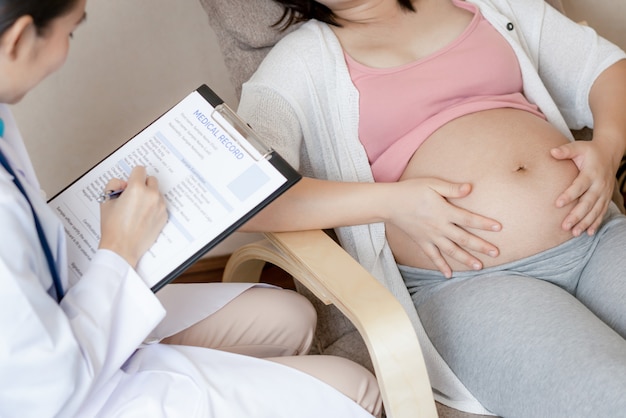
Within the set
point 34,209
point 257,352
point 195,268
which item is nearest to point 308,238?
point 257,352

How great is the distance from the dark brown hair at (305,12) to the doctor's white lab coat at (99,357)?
0.65 metres

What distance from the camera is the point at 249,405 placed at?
99cm

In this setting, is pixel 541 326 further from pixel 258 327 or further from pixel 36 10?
pixel 36 10

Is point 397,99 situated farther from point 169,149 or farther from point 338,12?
point 169,149

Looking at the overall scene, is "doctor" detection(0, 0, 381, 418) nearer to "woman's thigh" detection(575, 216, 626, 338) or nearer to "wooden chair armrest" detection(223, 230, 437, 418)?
"wooden chair armrest" detection(223, 230, 437, 418)

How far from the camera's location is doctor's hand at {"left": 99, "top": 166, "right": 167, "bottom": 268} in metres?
0.96

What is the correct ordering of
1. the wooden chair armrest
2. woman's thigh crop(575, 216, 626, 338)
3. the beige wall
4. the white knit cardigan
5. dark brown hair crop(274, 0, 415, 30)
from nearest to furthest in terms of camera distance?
1. the wooden chair armrest
2. woman's thigh crop(575, 216, 626, 338)
3. the white knit cardigan
4. dark brown hair crop(274, 0, 415, 30)
5. the beige wall

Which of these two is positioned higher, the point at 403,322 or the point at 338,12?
the point at 338,12

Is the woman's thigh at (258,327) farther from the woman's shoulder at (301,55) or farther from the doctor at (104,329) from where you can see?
the woman's shoulder at (301,55)

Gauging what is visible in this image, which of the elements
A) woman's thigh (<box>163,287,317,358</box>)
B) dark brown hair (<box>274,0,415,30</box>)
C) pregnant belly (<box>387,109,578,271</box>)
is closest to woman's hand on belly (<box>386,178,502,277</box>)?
pregnant belly (<box>387,109,578,271</box>)

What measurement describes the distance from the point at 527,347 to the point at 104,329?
0.59 m

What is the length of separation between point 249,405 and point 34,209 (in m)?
0.37

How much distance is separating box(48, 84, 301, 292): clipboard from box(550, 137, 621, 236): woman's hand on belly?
0.51 m

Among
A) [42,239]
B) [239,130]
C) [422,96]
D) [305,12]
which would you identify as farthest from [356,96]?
[42,239]
